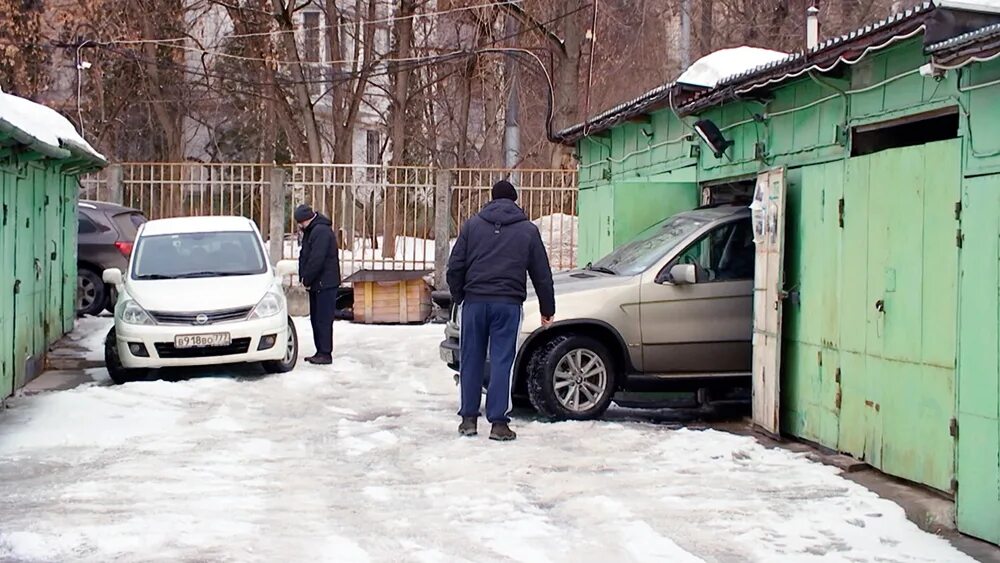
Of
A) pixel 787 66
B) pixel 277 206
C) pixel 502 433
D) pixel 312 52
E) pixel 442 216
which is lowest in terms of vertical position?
pixel 502 433

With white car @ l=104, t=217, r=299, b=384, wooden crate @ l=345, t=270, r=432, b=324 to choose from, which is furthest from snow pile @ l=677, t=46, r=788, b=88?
wooden crate @ l=345, t=270, r=432, b=324

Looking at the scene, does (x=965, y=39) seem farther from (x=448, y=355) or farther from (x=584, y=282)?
(x=448, y=355)

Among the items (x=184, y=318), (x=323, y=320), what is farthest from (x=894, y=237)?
(x=323, y=320)

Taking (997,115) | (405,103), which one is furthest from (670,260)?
(405,103)

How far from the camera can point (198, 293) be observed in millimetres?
11812

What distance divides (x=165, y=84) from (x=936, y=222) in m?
27.7

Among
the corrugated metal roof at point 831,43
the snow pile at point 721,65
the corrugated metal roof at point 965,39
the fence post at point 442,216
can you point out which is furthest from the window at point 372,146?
the corrugated metal roof at point 965,39

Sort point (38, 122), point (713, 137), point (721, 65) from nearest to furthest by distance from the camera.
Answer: point (713, 137) < point (38, 122) < point (721, 65)

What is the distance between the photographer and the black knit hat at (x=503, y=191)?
29.6 feet

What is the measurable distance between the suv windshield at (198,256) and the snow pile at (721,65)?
16.8ft

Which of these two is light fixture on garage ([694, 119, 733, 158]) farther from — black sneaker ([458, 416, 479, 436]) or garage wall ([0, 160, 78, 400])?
garage wall ([0, 160, 78, 400])

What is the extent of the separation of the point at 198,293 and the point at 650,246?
4.74 meters

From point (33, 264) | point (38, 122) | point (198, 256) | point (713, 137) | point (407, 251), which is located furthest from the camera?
point (407, 251)

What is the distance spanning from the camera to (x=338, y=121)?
30234 millimetres
